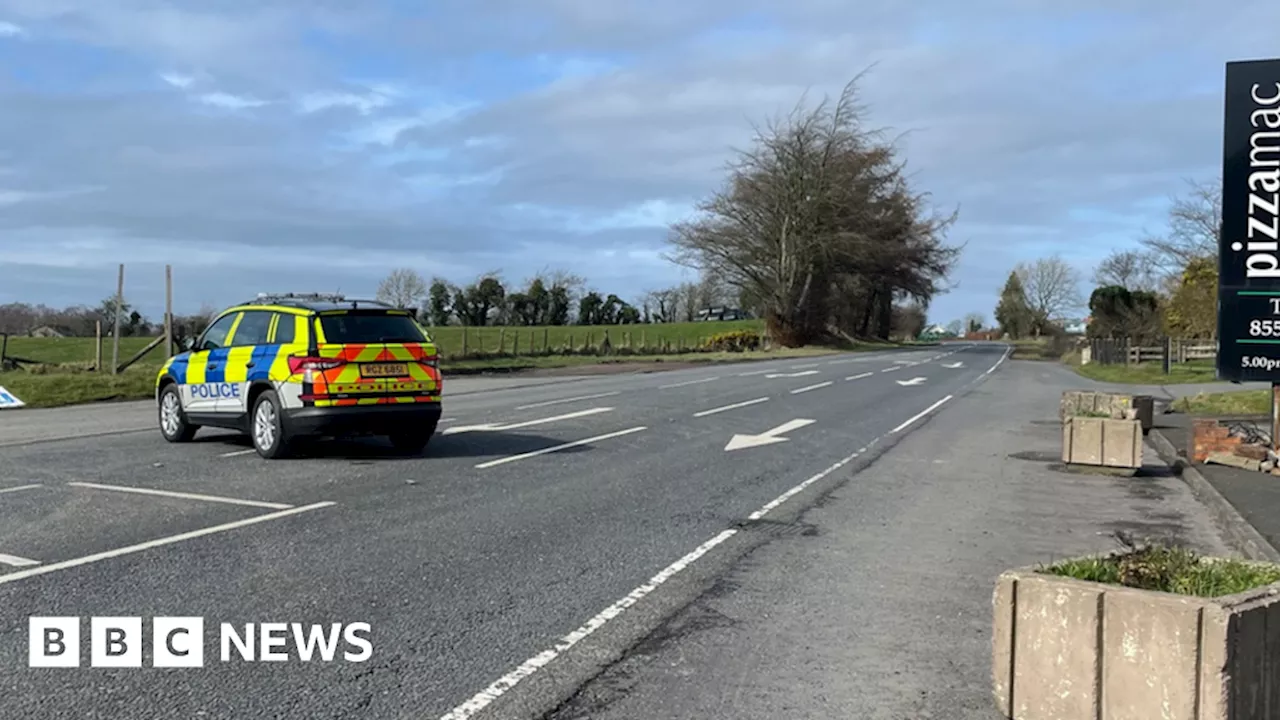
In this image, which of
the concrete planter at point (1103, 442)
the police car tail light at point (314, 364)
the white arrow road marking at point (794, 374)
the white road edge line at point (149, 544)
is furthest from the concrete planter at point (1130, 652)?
the white arrow road marking at point (794, 374)

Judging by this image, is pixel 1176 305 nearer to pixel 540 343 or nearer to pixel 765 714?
pixel 540 343

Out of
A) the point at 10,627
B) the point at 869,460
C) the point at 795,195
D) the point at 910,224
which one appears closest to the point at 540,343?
the point at 795,195

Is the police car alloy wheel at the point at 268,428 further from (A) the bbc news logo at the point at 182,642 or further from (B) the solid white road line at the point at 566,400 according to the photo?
(B) the solid white road line at the point at 566,400

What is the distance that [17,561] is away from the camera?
265 inches

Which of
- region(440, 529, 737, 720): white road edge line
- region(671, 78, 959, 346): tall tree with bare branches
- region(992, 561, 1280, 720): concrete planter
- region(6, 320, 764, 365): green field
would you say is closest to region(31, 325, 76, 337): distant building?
region(6, 320, 764, 365): green field

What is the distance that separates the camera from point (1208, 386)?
29.5 m

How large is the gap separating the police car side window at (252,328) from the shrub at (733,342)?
49433mm

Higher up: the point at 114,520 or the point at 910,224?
the point at 910,224

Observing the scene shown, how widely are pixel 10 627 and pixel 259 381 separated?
6871mm

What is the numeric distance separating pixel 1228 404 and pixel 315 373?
50.6 ft

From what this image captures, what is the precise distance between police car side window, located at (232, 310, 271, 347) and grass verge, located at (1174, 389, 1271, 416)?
47.3 feet

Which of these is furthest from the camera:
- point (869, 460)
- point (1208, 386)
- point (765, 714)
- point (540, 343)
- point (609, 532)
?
point (540, 343)

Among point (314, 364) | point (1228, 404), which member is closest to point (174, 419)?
point (314, 364)

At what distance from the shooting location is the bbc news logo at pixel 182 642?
16.1 feet
